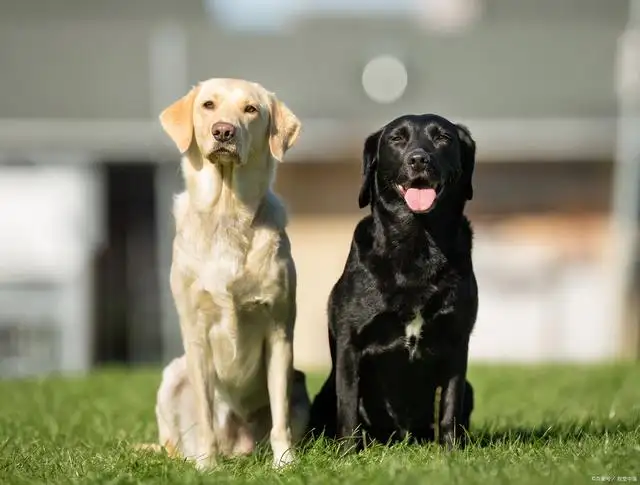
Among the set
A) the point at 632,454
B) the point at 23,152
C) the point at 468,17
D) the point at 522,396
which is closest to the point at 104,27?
the point at 23,152

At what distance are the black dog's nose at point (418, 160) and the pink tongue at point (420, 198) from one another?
0.40 ft

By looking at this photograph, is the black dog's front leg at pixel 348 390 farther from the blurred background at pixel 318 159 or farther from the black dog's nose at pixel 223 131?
the blurred background at pixel 318 159

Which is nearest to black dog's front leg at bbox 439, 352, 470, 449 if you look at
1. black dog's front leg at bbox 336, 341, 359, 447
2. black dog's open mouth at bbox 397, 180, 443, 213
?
black dog's front leg at bbox 336, 341, 359, 447

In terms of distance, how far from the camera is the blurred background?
13039mm

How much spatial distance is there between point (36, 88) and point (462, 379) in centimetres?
1156

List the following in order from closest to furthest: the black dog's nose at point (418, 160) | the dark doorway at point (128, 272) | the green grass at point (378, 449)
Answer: the green grass at point (378, 449) → the black dog's nose at point (418, 160) → the dark doorway at point (128, 272)

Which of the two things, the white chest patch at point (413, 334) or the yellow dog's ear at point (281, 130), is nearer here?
the white chest patch at point (413, 334)

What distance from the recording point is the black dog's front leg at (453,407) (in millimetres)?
4246

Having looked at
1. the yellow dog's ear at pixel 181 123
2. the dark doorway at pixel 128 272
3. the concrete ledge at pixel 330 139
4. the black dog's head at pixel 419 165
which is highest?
the concrete ledge at pixel 330 139

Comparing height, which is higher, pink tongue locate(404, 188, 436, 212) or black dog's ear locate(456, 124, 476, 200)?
black dog's ear locate(456, 124, 476, 200)

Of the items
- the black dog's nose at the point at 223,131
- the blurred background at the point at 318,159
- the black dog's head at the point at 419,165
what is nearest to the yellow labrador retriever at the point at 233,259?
the black dog's nose at the point at 223,131

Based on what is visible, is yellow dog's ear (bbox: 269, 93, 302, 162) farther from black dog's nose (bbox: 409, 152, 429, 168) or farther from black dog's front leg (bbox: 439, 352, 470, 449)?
black dog's front leg (bbox: 439, 352, 470, 449)

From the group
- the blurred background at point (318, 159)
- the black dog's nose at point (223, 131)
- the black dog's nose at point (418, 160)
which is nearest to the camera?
the black dog's nose at point (418, 160)

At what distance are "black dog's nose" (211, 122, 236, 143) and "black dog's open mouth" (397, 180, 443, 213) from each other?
2.49 feet
